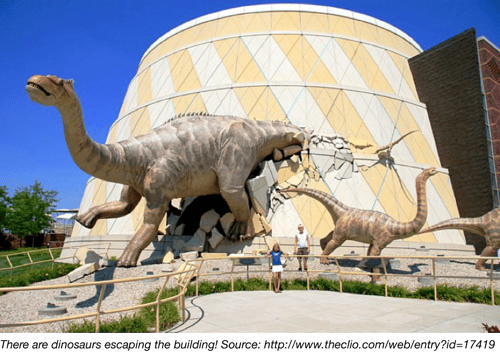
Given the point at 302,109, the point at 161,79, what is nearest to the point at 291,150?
the point at 302,109

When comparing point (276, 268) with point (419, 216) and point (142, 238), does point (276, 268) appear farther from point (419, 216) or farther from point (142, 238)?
point (419, 216)

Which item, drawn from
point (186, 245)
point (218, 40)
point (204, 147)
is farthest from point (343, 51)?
point (186, 245)

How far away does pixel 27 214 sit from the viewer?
→ 4106 cm

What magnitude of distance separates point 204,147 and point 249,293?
5.26 m

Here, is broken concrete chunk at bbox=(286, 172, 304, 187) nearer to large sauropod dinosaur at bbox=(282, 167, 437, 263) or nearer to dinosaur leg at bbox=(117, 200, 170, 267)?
large sauropod dinosaur at bbox=(282, 167, 437, 263)

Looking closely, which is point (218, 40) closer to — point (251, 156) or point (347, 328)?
point (251, 156)

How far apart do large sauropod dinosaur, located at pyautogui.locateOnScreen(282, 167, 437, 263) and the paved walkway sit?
3.01m

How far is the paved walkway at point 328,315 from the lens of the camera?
583cm

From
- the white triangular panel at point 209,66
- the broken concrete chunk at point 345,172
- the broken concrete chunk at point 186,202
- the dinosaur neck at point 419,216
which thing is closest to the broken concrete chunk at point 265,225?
the broken concrete chunk at point 186,202

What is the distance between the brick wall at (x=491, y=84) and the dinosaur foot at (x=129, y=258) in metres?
17.6

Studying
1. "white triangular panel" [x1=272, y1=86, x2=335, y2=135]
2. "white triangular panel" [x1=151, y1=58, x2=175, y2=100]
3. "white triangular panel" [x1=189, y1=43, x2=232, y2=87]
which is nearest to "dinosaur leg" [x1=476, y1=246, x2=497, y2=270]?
"white triangular panel" [x1=272, y1=86, x2=335, y2=135]

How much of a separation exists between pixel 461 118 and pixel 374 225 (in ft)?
39.3

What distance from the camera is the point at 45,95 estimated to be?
8.02 meters

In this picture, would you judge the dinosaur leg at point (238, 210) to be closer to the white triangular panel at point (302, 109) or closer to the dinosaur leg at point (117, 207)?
the dinosaur leg at point (117, 207)
